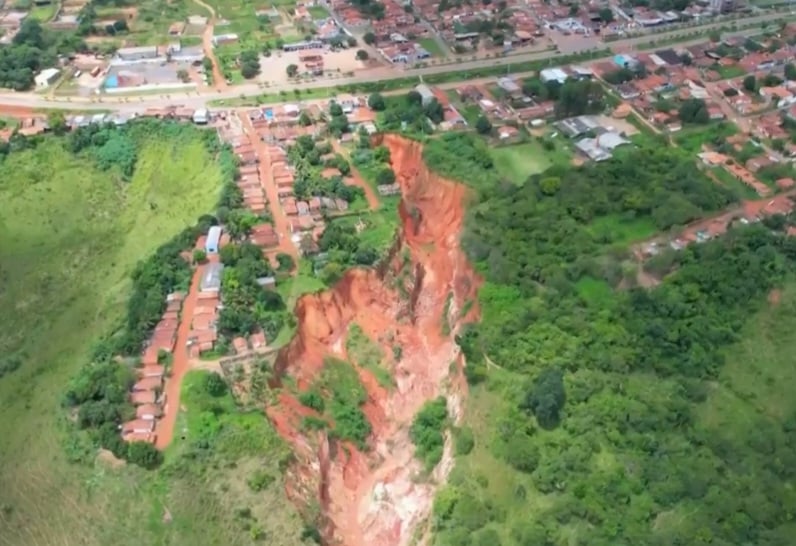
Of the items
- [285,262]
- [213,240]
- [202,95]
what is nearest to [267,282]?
[285,262]

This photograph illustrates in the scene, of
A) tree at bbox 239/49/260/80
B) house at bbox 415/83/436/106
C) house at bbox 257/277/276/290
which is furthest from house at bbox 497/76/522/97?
house at bbox 257/277/276/290

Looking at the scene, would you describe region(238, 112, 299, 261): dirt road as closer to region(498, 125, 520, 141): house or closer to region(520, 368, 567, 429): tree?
region(520, 368, 567, 429): tree

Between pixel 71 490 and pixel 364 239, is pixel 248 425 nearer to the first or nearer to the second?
pixel 71 490

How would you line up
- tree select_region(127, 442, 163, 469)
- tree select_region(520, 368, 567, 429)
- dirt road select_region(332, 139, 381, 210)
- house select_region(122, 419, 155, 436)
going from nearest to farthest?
1. tree select_region(127, 442, 163, 469)
2. house select_region(122, 419, 155, 436)
3. tree select_region(520, 368, 567, 429)
4. dirt road select_region(332, 139, 381, 210)

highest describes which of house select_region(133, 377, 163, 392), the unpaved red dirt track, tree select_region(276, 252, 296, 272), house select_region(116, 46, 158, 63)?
house select_region(133, 377, 163, 392)

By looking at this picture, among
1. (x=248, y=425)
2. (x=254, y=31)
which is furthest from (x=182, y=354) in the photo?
(x=254, y=31)

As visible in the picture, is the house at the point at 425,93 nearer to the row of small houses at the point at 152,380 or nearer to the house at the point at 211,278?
the house at the point at 211,278

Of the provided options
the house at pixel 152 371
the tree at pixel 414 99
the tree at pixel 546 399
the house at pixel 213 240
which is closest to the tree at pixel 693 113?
the tree at pixel 414 99
